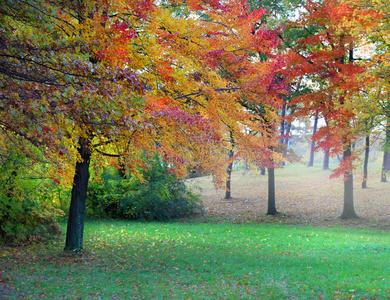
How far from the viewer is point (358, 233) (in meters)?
13.9

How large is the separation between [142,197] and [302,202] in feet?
37.1

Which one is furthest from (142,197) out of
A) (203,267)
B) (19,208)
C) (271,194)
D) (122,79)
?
(122,79)

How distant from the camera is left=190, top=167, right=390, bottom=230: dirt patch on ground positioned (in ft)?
56.9

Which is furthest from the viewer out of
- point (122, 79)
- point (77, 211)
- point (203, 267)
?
point (77, 211)

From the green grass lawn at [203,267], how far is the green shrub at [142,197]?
13.5ft

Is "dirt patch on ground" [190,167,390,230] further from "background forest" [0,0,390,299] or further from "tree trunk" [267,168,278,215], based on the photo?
"tree trunk" [267,168,278,215]

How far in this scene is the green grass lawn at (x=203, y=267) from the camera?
20.9 ft

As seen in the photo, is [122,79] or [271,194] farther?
[271,194]

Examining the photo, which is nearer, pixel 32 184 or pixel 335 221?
pixel 32 184

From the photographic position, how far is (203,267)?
27.4ft

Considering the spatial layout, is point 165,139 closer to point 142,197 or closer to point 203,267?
point 203,267

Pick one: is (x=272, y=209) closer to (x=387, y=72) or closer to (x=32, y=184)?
(x=387, y=72)

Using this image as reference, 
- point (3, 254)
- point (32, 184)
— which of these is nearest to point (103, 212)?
point (32, 184)

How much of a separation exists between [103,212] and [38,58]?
1416cm
